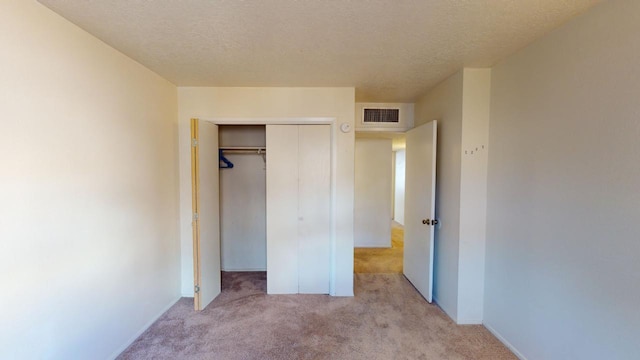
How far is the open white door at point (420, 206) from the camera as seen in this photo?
9.23 ft

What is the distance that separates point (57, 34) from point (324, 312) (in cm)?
302

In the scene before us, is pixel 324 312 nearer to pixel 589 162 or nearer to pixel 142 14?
pixel 589 162

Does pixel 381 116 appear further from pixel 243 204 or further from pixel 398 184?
pixel 398 184

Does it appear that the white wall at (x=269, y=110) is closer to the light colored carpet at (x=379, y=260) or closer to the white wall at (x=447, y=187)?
the white wall at (x=447, y=187)

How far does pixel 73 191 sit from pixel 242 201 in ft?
6.99

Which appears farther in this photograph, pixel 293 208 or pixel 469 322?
pixel 293 208

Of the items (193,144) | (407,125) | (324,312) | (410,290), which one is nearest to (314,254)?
(324,312)

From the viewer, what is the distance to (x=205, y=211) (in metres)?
2.85

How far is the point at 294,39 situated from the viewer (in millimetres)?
1870

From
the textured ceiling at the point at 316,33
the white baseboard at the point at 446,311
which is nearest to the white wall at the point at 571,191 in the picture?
the textured ceiling at the point at 316,33

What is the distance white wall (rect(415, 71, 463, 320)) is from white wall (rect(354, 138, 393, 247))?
83.8 inches

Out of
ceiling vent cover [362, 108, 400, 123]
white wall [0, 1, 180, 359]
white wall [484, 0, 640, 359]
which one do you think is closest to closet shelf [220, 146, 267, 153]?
white wall [0, 1, 180, 359]

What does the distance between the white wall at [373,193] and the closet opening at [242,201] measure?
2.15 metres

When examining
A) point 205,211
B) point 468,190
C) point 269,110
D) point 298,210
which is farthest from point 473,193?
point 205,211
